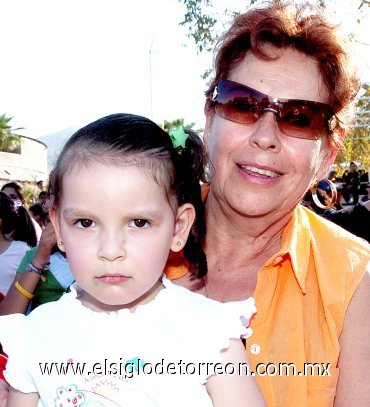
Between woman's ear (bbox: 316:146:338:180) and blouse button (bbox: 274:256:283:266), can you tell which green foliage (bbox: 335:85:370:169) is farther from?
blouse button (bbox: 274:256:283:266)

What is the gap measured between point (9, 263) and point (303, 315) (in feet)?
13.3

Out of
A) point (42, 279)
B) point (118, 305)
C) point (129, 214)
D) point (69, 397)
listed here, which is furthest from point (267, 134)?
point (42, 279)

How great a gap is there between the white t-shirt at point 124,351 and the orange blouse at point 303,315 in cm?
37

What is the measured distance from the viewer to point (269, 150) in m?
2.50

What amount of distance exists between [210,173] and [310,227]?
0.53m

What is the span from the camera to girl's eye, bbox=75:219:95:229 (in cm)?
189

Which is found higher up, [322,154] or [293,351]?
[322,154]

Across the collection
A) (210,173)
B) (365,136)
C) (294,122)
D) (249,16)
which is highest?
(249,16)

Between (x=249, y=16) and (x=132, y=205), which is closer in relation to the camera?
(x=132, y=205)

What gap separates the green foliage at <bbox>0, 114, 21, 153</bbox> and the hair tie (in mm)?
35276

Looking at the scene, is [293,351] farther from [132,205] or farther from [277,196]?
[132,205]

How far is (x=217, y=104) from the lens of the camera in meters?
2.65

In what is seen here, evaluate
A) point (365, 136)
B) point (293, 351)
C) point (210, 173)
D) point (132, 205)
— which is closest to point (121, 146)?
point (132, 205)

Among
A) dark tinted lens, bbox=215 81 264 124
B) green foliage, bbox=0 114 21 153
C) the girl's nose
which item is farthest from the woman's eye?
green foliage, bbox=0 114 21 153
